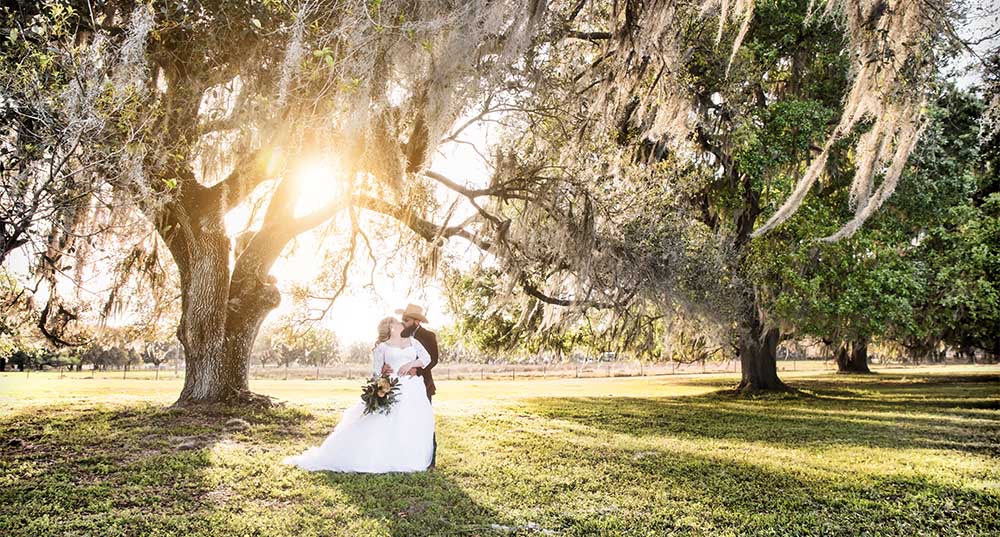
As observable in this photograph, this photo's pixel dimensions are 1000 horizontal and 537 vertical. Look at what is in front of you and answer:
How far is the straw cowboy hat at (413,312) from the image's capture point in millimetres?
6477

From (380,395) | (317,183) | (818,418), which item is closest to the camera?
(380,395)

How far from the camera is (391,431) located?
6328 mm

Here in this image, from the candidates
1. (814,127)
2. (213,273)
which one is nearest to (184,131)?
(213,273)

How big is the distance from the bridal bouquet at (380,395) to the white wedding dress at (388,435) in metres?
0.08

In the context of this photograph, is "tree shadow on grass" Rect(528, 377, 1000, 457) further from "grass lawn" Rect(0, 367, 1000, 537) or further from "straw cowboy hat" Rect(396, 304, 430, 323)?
"straw cowboy hat" Rect(396, 304, 430, 323)

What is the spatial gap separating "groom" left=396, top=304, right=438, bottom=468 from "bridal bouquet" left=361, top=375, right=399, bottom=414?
11.2 inches

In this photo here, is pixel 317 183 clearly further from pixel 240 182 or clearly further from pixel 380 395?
pixel 380 395

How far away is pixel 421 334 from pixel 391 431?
1003 millimetres

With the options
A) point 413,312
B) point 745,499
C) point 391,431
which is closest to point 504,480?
point 391,431

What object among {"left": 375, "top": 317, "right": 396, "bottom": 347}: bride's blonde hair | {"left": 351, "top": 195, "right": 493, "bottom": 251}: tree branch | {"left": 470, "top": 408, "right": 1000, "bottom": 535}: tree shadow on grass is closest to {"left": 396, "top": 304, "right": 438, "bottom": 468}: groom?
{"left": 375, "top": 317, "right": 396, "bottom": 347}: bride's blonde hair

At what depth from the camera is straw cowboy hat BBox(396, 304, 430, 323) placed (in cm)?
648

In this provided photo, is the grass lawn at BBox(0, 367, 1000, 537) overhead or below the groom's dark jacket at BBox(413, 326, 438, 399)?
below

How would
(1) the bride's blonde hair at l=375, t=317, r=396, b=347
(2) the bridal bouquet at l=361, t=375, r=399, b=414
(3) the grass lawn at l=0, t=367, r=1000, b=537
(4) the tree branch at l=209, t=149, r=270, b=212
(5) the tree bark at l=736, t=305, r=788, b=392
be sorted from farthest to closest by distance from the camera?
1. (5) the tree bark at l=736, t=305, r=788, b=392
2. (4) the tree branch at l=209, t=149, r=270, b=212
3. (1) the bride's blonde hair at l=375, t=317, r=396, b=347
4. (2) the bridal bouquet at l=361, t=375, r=399, b=414
5. (3) the grass lawn at l=0, t=367, r=1000, b=537

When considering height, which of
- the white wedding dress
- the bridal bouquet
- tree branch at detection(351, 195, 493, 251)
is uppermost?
tree branch at detection(351, 195, 493, 251)
